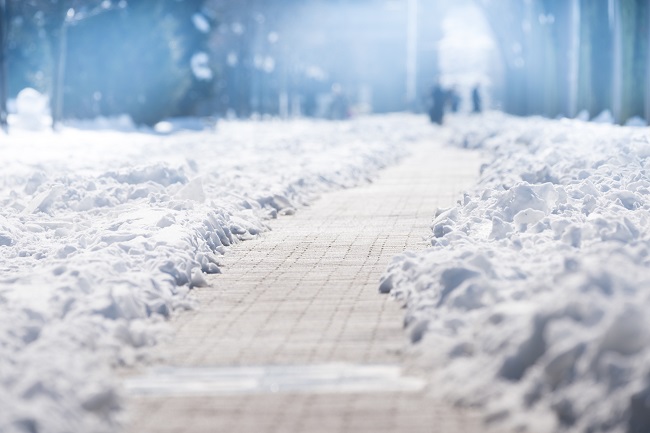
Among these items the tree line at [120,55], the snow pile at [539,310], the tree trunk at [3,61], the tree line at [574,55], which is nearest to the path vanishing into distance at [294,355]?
the snow pile at [539,310]

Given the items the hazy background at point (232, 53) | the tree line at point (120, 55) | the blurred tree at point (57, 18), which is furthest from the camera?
the tree line at point (120, 55)

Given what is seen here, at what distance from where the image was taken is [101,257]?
8.12 metres

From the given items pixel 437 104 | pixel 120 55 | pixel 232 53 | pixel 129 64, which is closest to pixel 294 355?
pixel 120 55

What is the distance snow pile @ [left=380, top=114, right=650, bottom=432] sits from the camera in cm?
482

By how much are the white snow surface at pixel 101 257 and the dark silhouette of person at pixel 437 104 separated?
111 feet

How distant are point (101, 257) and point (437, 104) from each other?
161 feet

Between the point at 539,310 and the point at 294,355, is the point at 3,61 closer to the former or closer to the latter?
the point at 294,355

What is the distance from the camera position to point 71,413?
481 centimetres

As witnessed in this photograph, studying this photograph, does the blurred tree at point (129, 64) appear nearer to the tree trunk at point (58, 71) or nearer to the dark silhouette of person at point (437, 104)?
the tree trunk at point (58, 71)

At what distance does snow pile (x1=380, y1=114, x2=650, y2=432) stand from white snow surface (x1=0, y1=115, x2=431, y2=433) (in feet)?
4.71

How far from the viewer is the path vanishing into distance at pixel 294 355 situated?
5.18 metres

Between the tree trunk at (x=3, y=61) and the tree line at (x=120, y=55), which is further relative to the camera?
the tree line at (x=120, y=55)

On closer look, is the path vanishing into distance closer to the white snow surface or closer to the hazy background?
the white snow surface

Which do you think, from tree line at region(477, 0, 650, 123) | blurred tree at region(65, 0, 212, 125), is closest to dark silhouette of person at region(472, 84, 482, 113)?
tree line at region(477, 0, 650, 123)
